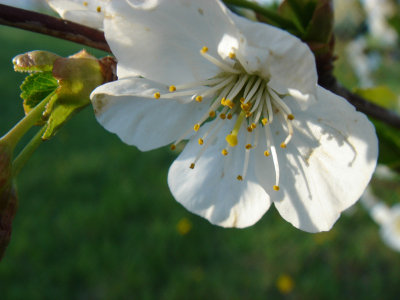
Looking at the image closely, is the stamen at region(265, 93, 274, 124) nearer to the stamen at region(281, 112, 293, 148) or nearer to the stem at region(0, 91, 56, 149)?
the stamen at region(281, 112, 293, 148)

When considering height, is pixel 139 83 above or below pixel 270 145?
above

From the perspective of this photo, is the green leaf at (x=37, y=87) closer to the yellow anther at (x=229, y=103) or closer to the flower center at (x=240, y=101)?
the flower center at (x=240, y=101)

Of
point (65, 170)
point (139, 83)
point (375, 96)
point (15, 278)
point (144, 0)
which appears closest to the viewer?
point (144, 0)

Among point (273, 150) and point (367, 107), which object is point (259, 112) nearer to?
point (273, 150)

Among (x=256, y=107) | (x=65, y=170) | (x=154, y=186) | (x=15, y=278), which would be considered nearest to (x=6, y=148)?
(x=256, y=107)

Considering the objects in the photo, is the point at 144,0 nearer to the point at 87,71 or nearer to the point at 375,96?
the point at 87,71
